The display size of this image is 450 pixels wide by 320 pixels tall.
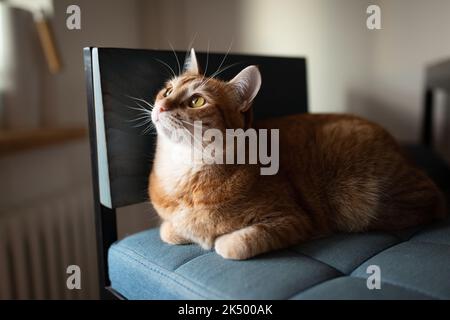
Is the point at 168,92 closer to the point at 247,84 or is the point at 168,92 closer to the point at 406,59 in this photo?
the point at 247,84

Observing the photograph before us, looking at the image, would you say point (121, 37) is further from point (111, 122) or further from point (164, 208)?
point (164, 208)

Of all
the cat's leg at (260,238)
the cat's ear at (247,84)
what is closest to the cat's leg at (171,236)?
the cat's leg at (260,238)

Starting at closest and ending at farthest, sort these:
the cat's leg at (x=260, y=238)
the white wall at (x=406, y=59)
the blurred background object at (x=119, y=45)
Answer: the cat's leg at (x=260, y=238) < the blurred background object at (x=119, y=45) < the white wall at (x=406, y=59)

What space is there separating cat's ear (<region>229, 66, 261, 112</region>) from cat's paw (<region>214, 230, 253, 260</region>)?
0.31 meters

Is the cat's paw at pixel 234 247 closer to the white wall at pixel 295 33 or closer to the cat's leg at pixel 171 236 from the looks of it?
the cat's leg at pixel 171 236

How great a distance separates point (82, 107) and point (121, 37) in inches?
14.6

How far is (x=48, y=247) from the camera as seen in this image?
147 centimetres

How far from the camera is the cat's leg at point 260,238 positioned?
33.9 inches

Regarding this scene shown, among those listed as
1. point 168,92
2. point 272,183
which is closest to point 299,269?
point 272,183

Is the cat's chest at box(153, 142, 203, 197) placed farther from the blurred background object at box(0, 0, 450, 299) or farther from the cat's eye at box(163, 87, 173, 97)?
the blurred background object at box(0, 0, 450, 299)

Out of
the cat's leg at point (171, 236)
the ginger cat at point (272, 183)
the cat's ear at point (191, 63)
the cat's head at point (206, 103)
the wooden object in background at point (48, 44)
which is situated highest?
the wooden object in background at point (48, 44)

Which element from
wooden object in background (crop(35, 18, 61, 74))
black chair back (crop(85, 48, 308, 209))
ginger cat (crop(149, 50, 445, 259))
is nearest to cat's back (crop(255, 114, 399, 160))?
ginger cat (crop(149, 50, 445, 259))

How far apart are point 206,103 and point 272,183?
256 mm

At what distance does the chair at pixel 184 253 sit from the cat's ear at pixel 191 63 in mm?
36
